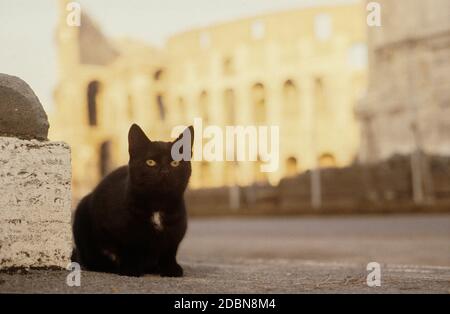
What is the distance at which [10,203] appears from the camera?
440 cm

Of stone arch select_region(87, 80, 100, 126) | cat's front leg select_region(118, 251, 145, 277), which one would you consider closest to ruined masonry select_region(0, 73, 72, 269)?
cat's front leg select_region(118, 251, 145, 277)

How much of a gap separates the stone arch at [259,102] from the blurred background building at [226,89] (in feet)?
0.27

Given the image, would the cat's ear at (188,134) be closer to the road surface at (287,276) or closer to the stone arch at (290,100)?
the road surface at (287,276)

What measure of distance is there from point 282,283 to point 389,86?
26348 millimetres

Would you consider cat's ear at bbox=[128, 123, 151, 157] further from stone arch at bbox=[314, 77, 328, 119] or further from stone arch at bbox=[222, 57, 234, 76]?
stone arch at bbox=[222, 57, 234, 76]

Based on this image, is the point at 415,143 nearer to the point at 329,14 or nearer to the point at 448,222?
the point at 448,222

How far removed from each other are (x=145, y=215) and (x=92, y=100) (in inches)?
2582

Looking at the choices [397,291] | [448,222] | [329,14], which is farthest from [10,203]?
[329,14]

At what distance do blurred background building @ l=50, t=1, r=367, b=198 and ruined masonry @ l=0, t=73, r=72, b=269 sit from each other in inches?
1866

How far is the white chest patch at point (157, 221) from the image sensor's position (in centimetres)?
465

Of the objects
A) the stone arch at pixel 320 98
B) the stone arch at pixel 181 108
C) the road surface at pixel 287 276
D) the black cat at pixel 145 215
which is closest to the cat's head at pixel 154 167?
the black cat at pixel 145 215

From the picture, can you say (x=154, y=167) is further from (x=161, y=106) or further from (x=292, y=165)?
(x=161, y=106)

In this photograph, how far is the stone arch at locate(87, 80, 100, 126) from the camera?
224ft

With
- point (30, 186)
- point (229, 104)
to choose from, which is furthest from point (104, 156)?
point (30, 186)
